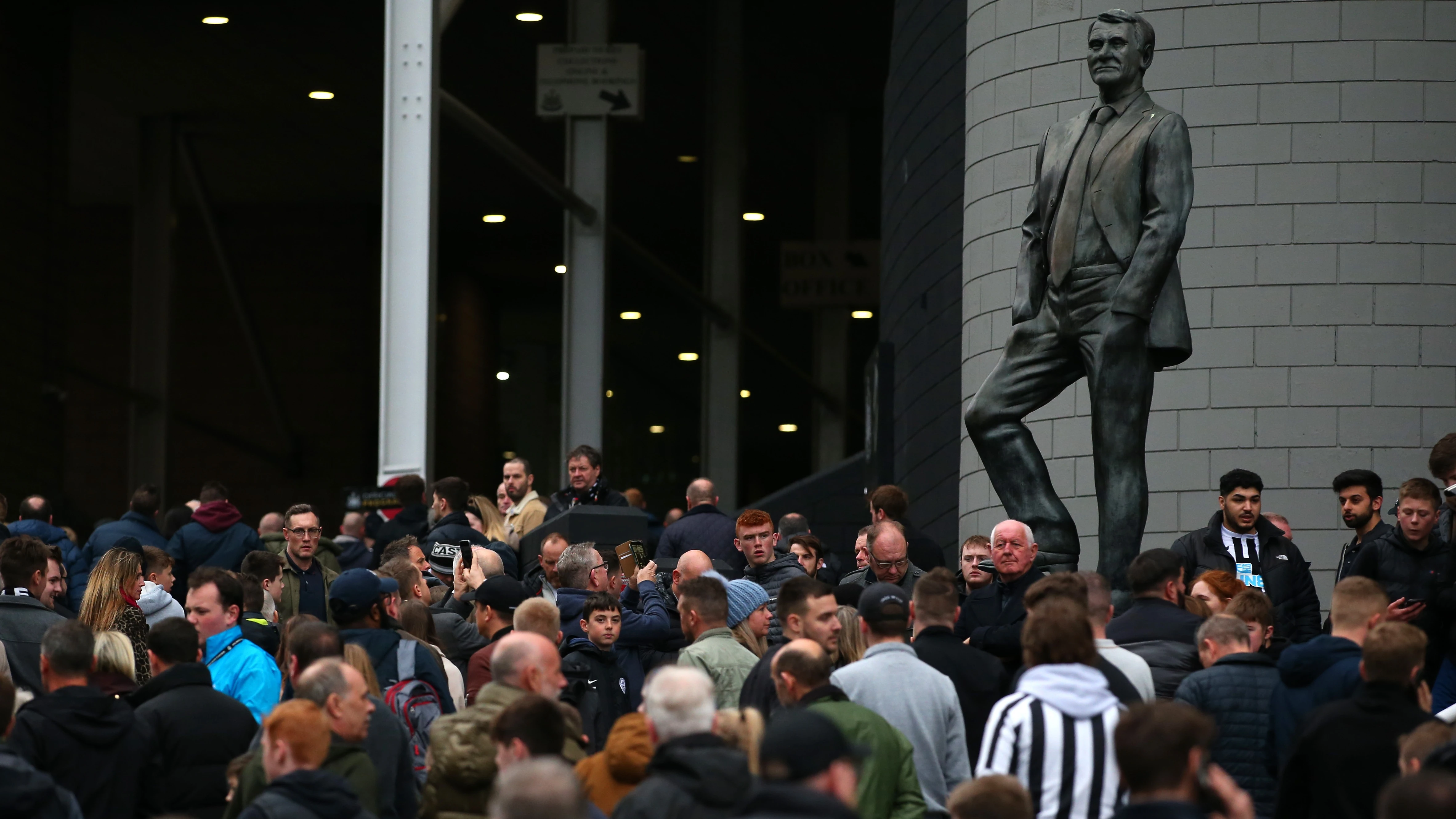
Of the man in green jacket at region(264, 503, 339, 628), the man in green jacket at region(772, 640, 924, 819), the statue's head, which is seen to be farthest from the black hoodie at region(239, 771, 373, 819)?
the man in green jacket at region(264, 503, 339, 628)

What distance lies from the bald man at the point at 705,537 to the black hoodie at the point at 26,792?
6001 mm

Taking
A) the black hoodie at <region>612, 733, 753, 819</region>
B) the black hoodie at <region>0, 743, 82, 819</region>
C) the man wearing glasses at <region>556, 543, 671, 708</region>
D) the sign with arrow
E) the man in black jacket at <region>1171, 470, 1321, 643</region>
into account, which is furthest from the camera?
the sign with arrow

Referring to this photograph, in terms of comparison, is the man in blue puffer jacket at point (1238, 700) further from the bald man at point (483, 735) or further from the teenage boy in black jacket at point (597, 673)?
the teenage boy in black jacket at point (597, 673)

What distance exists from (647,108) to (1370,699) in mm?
24710

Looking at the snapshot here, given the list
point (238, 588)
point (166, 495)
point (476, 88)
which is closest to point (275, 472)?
Answer: point (166, 495)

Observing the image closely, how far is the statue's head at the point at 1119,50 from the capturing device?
9555 mm

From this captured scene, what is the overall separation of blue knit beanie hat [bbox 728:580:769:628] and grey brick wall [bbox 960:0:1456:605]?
15.1 ft

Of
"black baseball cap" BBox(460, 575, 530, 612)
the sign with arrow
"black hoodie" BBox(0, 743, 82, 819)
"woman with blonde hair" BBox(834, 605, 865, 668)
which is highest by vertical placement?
the sign with arrow

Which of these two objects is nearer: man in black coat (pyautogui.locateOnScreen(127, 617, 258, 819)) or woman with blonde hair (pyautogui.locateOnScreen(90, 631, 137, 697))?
man in black coat (pyautogui.locateOnScreen(127, 617, 258, 819))

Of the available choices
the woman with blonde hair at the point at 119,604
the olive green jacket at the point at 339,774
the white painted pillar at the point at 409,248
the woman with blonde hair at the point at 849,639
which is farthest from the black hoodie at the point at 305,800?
the white painted pillar at the point at 409,248

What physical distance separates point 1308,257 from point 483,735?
8.24 meters

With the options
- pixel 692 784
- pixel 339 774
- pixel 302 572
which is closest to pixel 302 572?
pixel 302 572

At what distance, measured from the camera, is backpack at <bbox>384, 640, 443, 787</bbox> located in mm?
7844

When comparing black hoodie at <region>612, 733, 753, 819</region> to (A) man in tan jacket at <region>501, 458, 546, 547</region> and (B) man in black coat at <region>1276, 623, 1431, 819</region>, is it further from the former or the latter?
(A) man in tan jacket at <region>501, 458, 546, 547</region>
